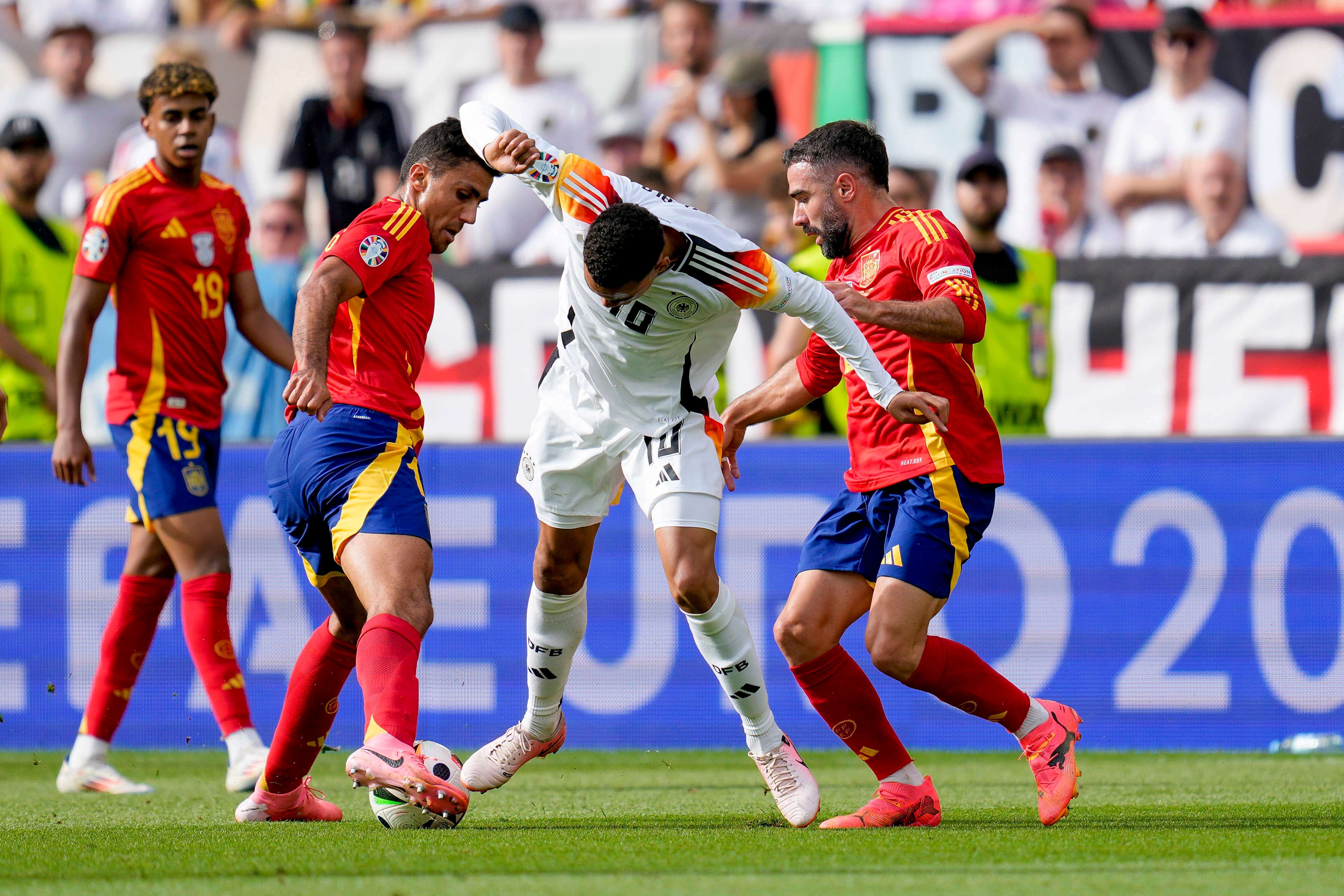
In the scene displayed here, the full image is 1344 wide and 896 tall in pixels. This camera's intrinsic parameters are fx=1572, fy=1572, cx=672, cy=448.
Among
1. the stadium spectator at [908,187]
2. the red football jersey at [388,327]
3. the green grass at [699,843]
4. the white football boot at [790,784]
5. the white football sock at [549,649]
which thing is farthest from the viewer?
the stadium spectator at [908,187]

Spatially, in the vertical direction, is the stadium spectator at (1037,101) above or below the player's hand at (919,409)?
above

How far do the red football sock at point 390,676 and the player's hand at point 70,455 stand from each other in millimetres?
2144

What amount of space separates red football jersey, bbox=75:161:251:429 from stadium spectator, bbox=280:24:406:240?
4.17 m

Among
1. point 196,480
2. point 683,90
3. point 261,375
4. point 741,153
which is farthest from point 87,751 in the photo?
point 683,90

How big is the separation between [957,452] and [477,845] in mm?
1891

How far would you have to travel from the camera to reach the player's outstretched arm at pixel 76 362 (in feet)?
19.7

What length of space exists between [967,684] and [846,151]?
173 centimetres

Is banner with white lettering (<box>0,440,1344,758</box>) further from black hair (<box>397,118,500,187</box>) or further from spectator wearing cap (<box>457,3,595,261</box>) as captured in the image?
black hair (<box>397,118,500,187</box>)

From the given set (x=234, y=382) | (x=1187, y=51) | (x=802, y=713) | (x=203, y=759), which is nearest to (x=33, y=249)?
(x=234, y=382)

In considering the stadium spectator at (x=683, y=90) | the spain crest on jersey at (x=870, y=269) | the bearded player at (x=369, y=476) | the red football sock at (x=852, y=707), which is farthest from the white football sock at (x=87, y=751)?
the stadium spectator at (x=683, y=90)

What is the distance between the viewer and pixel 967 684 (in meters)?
4.92

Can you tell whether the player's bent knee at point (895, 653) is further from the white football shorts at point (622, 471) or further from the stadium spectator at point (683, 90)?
the stadium spectator at point (683, 90)

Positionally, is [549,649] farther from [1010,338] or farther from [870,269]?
[1010,338]

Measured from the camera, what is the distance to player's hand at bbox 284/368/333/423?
4.19 metres
